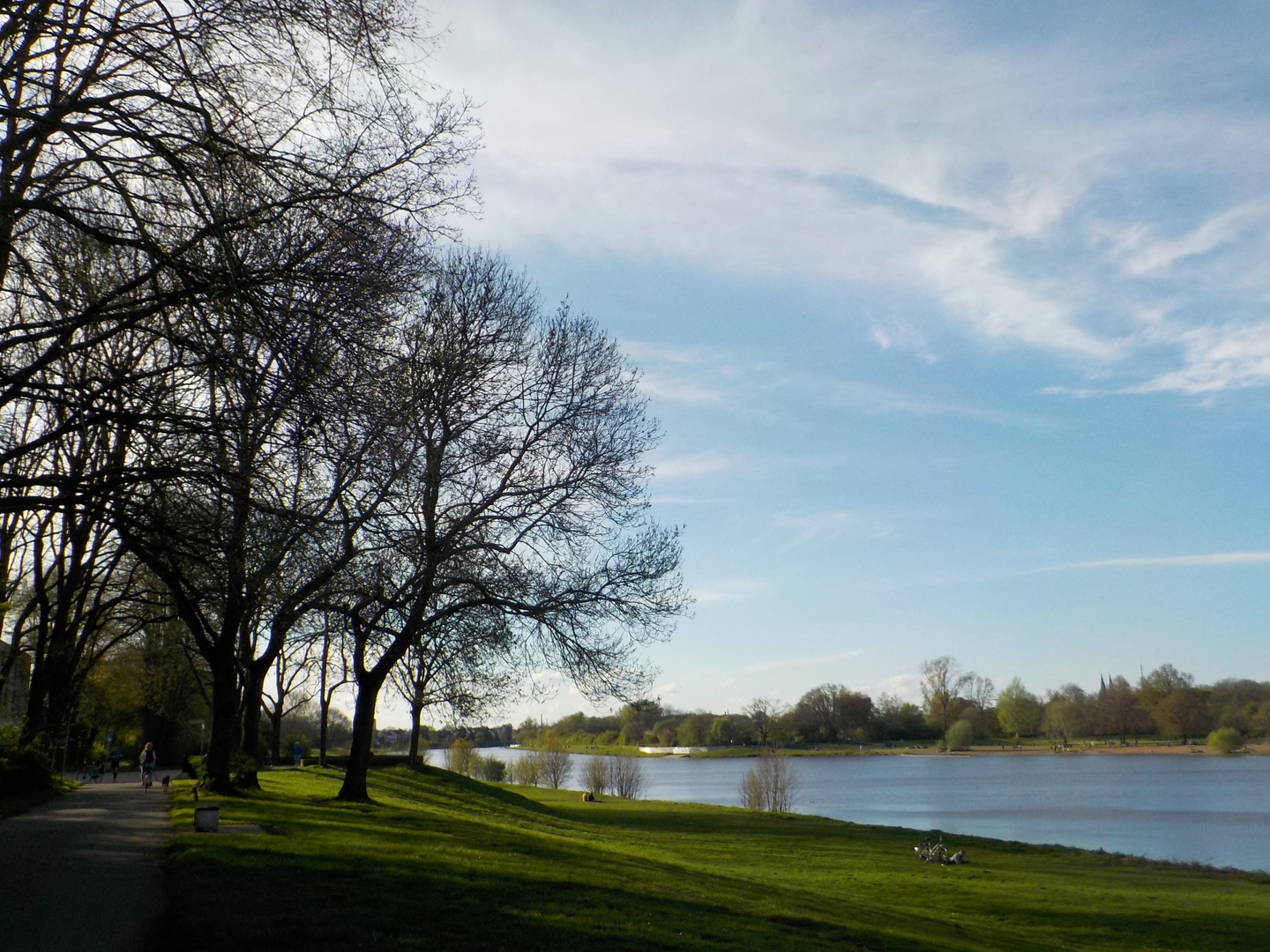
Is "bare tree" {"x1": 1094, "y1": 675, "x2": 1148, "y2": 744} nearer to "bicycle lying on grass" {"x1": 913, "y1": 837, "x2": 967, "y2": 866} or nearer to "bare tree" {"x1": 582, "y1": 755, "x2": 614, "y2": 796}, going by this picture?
"bare tree" {"x1": 582, "y1": 755, "x2": 614, "y2": 796}

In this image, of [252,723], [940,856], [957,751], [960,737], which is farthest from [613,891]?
[957,751]

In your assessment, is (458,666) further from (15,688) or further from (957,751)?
(957,751)

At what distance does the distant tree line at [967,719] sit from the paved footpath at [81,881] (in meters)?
102

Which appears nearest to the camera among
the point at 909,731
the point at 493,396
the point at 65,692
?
the point at 493,396

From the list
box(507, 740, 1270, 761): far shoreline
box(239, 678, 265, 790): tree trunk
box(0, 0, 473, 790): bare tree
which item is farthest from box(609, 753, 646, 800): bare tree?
box(0, 0, 473, 790): bare tree

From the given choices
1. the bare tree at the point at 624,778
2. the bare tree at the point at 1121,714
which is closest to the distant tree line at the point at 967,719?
the bare tree at the point at 1121,714

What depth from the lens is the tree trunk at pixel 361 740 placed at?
68.8 ft

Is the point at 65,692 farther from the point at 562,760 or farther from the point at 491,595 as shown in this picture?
the point at 562,760

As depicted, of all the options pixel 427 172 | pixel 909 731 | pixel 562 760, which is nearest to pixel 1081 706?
pixel 909 731

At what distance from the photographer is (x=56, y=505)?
7742mm

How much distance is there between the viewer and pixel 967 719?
447 ft

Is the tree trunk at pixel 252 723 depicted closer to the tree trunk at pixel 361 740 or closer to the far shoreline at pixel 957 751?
the tree trunk at pixel 361 740

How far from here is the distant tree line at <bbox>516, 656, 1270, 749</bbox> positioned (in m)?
119

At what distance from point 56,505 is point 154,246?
2406mm
